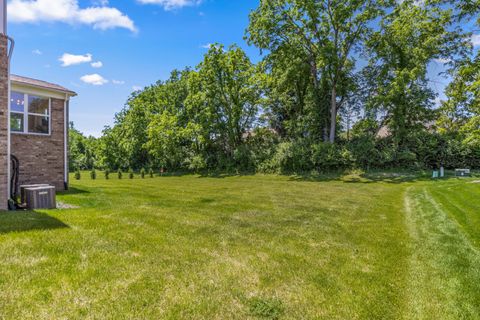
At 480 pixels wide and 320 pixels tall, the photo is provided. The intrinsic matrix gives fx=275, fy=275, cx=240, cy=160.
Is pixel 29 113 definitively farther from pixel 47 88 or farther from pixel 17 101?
pixel 47 88

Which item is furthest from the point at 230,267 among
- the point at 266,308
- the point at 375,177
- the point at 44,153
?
the point at 375,177

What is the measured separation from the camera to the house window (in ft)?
33.5

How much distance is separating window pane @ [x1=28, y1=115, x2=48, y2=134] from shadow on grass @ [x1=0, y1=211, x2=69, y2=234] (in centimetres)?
527

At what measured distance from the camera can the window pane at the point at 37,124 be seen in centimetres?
1065

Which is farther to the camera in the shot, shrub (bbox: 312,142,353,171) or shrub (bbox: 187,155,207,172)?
shrub (bbox: 187,155,207,172)

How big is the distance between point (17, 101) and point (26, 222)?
6967mm

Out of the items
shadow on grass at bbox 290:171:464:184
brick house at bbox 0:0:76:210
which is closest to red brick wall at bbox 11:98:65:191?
brick house at bbox 0:0:76:210

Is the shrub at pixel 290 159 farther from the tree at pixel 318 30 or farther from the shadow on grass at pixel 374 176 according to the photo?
the tree at pixel 318 30

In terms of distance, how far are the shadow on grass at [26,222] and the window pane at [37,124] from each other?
527cm

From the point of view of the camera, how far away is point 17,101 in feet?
33.8

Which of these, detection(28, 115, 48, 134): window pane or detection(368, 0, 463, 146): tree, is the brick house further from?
detection(368, 0, 463, 146): tree

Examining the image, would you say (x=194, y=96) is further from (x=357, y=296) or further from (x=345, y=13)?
(x=357, y=296)

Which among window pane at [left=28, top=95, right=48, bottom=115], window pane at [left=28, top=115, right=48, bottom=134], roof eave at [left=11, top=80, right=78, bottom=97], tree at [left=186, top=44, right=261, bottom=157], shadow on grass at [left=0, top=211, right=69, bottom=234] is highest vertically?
tree at [left=186, top=44, right=261, bottom=157]

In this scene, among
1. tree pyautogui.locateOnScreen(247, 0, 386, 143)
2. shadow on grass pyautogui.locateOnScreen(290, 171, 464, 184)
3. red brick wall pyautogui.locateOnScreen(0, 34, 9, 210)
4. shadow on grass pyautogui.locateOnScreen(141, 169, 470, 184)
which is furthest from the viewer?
tree pyautogui.locateOnScreen(247, 0, 386, 143)
